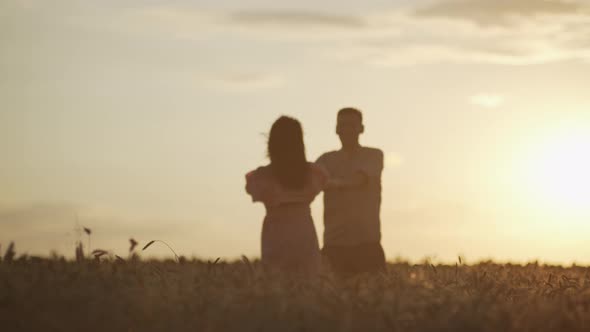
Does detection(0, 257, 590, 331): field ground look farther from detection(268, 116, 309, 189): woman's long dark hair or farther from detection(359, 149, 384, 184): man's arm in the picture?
detection(359, 149, 384, 184): man's arm

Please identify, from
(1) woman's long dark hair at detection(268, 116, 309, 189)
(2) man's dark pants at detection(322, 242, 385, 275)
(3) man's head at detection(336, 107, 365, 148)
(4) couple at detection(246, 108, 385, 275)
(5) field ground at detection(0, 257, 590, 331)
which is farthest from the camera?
(2) man's dark pants at detection(322, 242, 385, 275)

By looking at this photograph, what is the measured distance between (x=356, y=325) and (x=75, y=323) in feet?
8.44

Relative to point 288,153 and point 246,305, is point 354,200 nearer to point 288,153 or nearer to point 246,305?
point 288,153

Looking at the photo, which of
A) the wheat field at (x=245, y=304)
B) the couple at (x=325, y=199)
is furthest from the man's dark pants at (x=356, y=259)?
the wheat field at (x=245, y=304)

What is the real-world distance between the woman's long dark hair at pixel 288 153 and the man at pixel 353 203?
1.71 metres

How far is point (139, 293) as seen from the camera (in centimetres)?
1048

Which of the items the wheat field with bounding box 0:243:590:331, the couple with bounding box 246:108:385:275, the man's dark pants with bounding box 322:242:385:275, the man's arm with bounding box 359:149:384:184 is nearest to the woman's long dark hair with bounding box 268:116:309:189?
the couple with bounding box 246:108:385:275

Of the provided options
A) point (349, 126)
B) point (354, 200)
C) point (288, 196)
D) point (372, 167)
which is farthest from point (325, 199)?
point (288, 196)

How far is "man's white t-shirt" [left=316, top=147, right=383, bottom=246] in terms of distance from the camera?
13492mm

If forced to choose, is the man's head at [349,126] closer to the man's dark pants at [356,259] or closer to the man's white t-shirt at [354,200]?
the man's white t-shirt at [354,200]

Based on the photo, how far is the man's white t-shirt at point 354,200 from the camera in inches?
531

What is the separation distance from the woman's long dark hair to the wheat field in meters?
1.03

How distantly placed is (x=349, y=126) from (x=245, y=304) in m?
4.25

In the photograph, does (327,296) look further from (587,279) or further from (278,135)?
(587,279)
